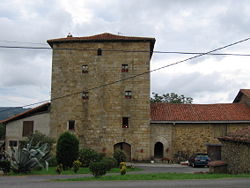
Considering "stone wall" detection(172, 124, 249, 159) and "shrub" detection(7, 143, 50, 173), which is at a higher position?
"stone wall" detection(172, 124, 249, 159)

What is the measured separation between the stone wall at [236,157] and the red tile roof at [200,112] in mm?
8953

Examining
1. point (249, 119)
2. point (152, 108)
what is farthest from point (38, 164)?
point (249, 119)

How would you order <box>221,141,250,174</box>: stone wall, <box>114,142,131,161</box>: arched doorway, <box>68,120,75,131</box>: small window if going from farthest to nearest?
<box>68,120,75,131</box>: small window
<box>114,142,131,161</box>: arched doorway
<box>221,141,250,174</box>: stone wall

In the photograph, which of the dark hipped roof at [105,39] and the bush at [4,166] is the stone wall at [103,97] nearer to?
the dark hipped roof at [105,39]

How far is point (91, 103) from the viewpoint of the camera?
95.0ft

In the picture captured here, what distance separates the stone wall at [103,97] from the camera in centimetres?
2844

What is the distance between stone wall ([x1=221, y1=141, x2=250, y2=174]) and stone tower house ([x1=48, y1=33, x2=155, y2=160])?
9.83 m

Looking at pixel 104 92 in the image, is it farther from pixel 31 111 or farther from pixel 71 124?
pixel 31 111

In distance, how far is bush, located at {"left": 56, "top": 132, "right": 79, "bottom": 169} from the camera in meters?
21.0

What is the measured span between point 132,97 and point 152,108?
9.90 ft

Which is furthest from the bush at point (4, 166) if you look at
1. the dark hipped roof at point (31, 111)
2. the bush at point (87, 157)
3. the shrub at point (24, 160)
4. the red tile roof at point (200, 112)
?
the red tile roof at point (200, 112)

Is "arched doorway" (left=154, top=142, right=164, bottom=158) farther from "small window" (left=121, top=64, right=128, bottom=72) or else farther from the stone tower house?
"small window" (left=121, top=64, right=128, bottom=72)

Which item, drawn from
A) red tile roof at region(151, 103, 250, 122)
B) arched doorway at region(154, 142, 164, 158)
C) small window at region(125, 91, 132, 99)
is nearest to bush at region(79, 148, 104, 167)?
small window at region(125, 91, 132, 99)

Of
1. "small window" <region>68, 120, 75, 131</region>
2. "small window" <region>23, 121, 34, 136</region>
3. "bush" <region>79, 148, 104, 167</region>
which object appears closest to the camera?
"bush" <region>79, 148, 104, 167</region>
